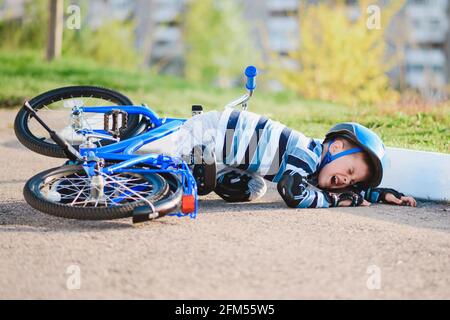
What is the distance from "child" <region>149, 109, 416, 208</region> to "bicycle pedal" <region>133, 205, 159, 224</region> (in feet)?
2.69

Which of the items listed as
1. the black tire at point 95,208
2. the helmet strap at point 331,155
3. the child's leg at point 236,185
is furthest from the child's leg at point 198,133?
the helmet strap at point 331,155

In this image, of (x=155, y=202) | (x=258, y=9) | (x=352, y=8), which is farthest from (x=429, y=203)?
(x=258, y=9)

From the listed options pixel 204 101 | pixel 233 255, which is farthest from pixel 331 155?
pixel 204 101

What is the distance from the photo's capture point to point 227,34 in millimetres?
37562

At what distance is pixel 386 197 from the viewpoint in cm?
555

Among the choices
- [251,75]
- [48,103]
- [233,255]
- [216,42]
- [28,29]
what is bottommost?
[233,255]

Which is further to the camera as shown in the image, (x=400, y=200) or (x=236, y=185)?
(x=400, y=200)

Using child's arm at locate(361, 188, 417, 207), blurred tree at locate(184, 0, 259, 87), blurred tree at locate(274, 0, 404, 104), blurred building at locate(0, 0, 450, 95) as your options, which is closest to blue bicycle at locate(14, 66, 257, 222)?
child's arm at locate(361, 188, 417, 207)

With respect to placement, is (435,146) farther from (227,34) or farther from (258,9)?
(258,9)

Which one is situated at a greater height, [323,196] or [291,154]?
[291,154]

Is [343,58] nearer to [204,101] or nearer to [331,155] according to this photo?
[204,101]

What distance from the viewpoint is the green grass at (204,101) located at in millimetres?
7652

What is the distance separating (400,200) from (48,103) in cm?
308
